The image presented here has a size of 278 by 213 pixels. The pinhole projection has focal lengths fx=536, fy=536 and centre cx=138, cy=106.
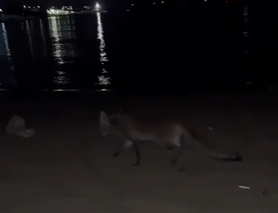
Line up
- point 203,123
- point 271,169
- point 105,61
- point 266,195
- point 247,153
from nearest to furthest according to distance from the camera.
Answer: point 266,195, point 271,169, point 247,153, point 203,123, point 105,61

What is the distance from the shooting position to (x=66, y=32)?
92.2 feet

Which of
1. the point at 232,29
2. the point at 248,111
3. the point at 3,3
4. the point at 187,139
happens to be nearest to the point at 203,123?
the point at 248,111

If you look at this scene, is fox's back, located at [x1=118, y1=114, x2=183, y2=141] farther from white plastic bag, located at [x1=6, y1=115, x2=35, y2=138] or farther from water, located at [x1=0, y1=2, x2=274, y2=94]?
water, located at [x1=0, y1=2, x2=274, y2=94]

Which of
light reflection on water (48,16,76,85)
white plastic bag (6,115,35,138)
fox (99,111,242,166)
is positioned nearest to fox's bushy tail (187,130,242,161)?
fox (99,111,242,166)

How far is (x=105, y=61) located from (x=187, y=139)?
10.8 m

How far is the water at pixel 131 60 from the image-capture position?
12461mm

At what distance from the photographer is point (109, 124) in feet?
20.4

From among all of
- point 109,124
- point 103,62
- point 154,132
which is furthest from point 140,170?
point 103,62

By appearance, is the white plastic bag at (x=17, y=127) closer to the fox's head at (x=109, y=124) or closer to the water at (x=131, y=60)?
the fox's head at (x=109, y=124)

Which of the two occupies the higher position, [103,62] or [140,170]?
[140,170]

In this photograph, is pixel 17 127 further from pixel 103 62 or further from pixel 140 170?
pixel 103 62

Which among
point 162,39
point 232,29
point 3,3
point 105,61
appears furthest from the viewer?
point 3,3

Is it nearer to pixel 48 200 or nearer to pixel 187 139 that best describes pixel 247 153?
pixel 187 139

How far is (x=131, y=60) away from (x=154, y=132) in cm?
1027
